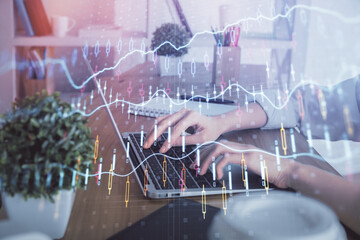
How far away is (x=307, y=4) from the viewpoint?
0.74 meters

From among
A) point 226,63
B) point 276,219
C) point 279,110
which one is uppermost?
point 226,63

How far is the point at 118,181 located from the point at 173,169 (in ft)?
0.38

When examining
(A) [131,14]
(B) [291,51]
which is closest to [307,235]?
(B) [291,51]

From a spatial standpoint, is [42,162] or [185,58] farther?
[185,58]

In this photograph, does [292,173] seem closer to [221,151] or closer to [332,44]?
[221,151]

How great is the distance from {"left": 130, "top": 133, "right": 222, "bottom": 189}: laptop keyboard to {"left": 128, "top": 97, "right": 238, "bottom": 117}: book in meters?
0.06

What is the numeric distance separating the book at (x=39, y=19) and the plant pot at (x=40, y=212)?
37cm

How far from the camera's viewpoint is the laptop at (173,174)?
2.12ft

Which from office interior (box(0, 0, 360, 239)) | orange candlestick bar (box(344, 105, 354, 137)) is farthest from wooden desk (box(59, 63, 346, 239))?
orange candlestick bar (box(344, 105, 354, 137))

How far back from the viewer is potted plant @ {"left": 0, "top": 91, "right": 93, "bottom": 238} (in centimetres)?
51

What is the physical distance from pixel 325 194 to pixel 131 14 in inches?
22.4

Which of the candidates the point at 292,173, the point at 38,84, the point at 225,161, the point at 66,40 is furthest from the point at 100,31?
the point at 292,173

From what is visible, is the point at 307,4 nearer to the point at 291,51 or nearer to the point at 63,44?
the point at 291,51

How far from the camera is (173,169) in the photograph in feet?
2.24
